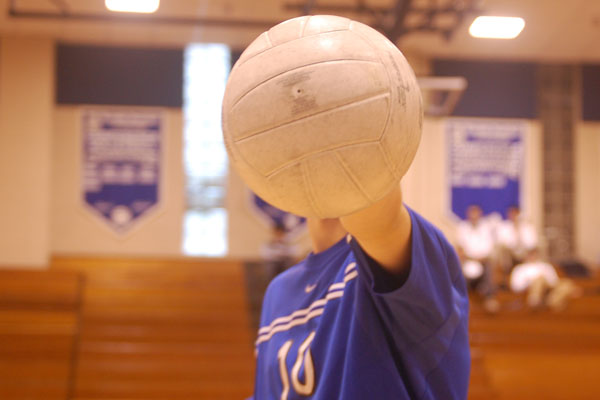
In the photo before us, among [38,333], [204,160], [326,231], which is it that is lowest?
[38,333]

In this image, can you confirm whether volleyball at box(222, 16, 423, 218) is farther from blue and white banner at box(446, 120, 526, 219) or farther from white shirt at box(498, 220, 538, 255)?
blue and white banner at box(446, 120, 526, 219)

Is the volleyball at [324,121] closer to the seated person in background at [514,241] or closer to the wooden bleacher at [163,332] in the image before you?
the wooden bleacher at [163,332]

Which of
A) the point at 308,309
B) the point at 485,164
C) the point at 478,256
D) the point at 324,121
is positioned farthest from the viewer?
the point at 485,164

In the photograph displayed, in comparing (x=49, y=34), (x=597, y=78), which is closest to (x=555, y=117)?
(x=597, y=78)

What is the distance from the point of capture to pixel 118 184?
32.1 ft

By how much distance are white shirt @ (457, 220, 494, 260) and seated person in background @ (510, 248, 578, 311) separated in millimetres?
473

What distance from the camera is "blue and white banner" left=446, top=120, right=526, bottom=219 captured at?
991 centimetres

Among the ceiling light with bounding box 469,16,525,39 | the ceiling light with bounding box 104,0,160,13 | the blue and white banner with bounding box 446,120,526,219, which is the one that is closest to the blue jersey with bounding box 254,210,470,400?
the ceiling light with bounding box 104,0,160,13

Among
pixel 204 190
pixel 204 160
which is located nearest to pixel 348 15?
pixel 204 160

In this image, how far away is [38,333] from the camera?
21.5 ft

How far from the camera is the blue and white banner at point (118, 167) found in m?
9.84

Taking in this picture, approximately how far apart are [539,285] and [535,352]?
1238 millimetres

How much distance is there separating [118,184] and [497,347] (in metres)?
6.11

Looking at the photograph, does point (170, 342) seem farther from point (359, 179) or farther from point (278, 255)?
point (359, 179)
